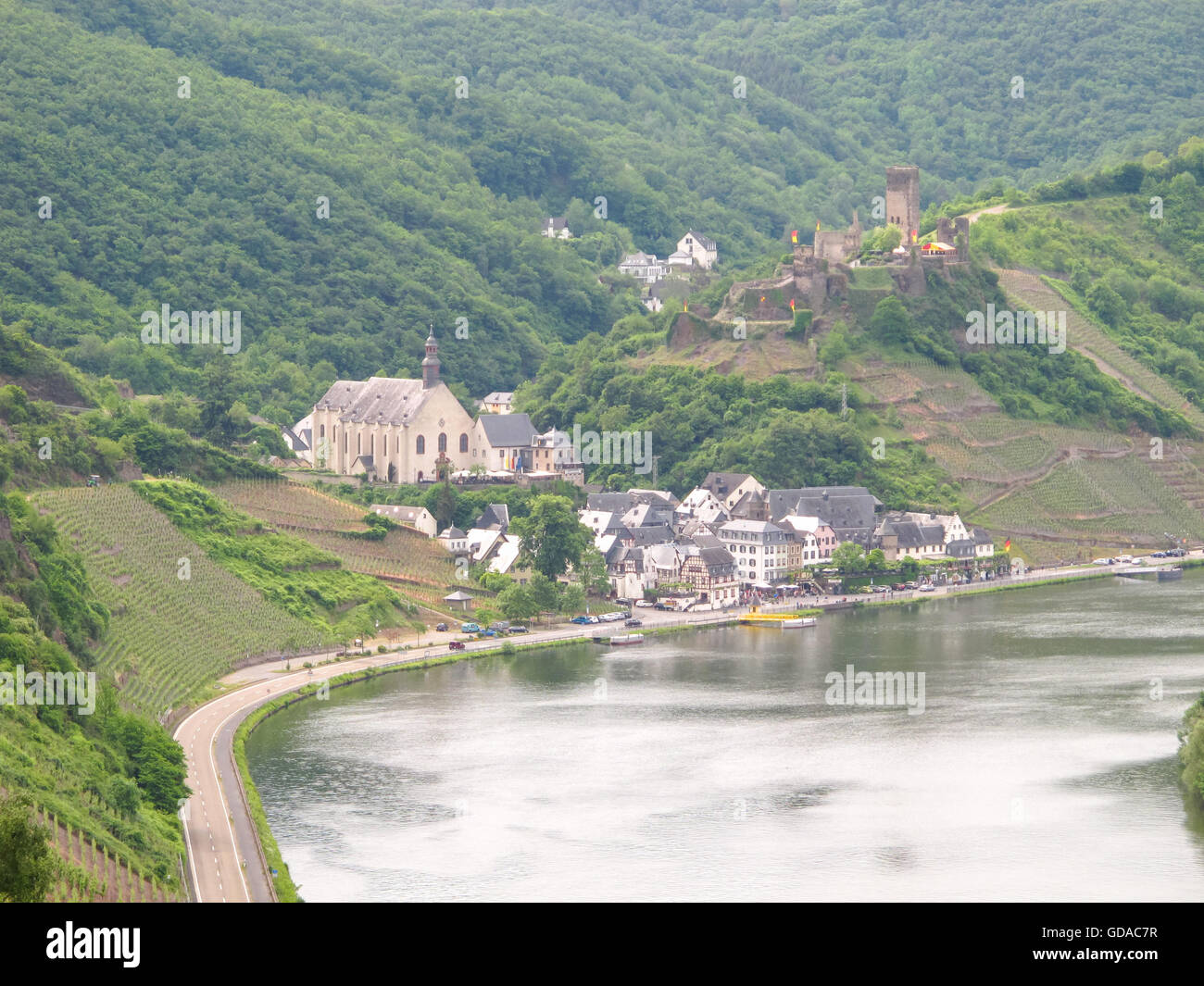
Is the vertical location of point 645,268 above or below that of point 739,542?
above

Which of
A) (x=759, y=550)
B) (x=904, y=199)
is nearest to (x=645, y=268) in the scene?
(x=904, y=199)

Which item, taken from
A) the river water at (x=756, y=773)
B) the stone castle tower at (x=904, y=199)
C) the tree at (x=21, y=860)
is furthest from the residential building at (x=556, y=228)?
the tree at (x=21, y=860)

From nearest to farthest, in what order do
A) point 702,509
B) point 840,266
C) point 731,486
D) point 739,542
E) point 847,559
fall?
point 739,542, point 847,559, point 702,509, point 731,486, point 840,266

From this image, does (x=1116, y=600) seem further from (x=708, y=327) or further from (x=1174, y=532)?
(x=708, y=327)

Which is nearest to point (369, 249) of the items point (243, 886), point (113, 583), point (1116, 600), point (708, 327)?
point (708, 327)

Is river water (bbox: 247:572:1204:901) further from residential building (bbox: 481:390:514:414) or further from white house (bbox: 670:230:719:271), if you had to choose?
white house (bbox: 670:230:719:271)

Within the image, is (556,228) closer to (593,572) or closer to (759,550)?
(759,550)
